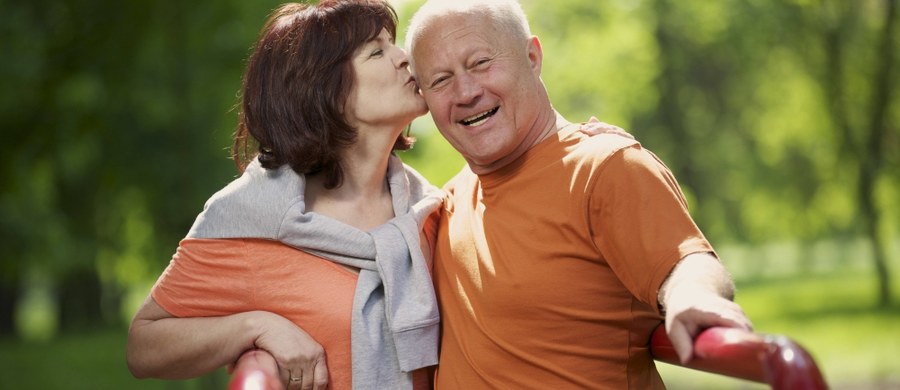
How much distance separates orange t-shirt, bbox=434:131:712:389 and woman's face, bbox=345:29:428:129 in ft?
1.34

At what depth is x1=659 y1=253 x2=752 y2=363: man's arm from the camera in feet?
6.66

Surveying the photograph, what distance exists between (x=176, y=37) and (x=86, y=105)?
110 cm

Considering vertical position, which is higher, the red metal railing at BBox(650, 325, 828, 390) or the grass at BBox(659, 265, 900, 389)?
the red metal railing at BBox(650, 325, 828, 390)

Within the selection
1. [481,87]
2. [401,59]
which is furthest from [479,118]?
[401,59]

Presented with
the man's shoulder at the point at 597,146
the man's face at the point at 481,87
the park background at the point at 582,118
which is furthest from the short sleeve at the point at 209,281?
the park background at the point at 582,118

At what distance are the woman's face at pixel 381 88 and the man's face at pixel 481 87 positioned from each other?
19 cm

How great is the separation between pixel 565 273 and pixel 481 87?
0.53 m

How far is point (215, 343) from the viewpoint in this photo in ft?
9.59

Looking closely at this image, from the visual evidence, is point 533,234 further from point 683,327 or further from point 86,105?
point 86,105

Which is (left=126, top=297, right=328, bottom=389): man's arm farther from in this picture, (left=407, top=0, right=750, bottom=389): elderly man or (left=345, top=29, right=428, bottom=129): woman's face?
(left=345, top=29, right=428, bottom=129): woman's face

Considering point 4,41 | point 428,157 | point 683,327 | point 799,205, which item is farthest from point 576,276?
point 799,205

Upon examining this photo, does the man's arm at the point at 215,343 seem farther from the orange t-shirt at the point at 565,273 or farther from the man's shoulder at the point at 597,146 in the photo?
Answer: the man's shoulder at the point at 597,146

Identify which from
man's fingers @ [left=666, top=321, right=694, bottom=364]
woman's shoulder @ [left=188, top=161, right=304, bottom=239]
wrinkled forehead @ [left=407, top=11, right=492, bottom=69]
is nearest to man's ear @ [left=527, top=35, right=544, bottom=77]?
wrinkled forehead @ [left=407, top=11, right=492, bottom=69]

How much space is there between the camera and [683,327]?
6.81 feet
